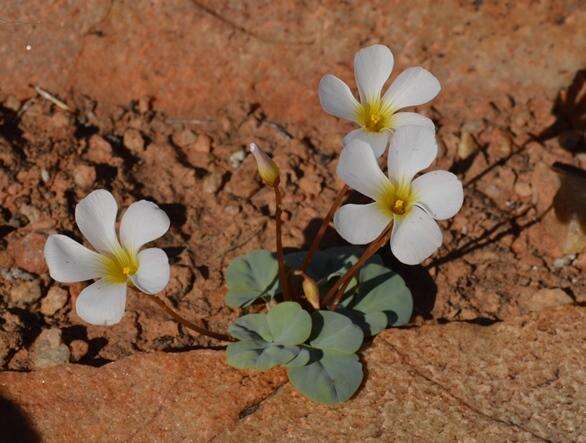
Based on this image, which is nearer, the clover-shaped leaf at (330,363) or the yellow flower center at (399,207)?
the yellow flower center at (399,207)

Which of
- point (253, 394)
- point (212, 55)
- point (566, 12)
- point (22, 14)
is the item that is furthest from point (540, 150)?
point (22, 14)

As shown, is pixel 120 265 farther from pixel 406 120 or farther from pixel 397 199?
pixel 406 120

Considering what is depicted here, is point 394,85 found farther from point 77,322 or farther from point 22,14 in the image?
point 22,14

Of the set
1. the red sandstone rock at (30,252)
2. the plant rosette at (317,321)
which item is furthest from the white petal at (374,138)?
the red sandstone rock at (30,252)

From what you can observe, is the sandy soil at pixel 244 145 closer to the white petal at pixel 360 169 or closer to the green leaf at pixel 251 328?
the green leaf at pixel 251 328

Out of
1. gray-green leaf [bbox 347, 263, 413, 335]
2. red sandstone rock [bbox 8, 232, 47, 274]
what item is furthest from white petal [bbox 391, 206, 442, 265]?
red sandstone rock [bbox 8, 232, 47, 274]

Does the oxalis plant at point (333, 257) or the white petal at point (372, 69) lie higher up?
the white petal at point (372, 69)

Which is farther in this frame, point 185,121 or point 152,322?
point 185,121
